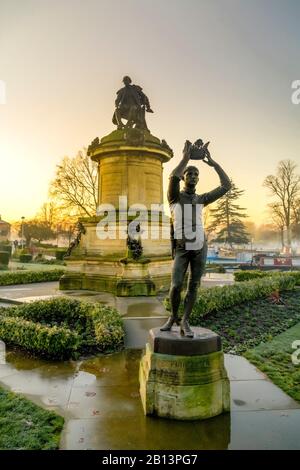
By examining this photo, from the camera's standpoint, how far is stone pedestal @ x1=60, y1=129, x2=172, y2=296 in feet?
49.8

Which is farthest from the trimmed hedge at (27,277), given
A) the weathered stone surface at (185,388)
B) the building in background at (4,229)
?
the building in background at (4,229)

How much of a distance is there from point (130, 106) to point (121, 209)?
467 centimetres

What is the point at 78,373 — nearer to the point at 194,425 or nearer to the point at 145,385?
the point at 145,385

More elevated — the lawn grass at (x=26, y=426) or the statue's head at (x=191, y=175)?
the statue's head at (x=191, y=175)

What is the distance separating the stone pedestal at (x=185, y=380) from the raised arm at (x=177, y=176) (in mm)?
1879

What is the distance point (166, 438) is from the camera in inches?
158

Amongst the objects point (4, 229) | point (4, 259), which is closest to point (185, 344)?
point (4, 259)

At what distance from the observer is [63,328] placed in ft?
23.5

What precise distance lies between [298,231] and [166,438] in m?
60.8

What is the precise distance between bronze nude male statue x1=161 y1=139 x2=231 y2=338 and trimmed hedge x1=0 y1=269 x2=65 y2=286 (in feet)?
52.2

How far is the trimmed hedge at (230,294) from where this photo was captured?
32.6ft

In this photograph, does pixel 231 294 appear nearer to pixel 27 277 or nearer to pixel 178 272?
pixel 178 272

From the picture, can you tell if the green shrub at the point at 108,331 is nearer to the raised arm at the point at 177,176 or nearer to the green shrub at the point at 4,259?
the raised arm at the point at 177,176
